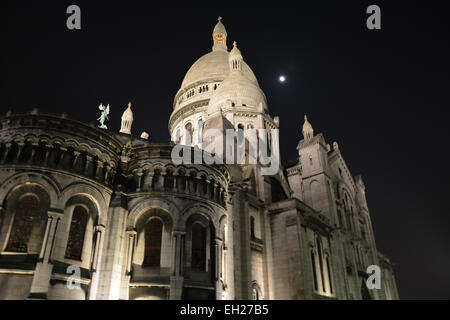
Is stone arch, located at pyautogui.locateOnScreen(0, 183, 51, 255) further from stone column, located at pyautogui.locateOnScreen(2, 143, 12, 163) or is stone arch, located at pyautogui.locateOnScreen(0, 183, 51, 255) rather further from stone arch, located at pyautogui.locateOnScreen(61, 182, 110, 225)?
stone column, located at pyautogui.locateOnScreen(2, 143, 12, 163)

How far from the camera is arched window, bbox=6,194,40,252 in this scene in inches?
679

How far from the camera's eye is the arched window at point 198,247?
71.2ft

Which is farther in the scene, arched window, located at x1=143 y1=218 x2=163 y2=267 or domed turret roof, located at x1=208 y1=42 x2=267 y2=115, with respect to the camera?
domed turret roof, located at x1=208 y1=42 x2=267 y2=115

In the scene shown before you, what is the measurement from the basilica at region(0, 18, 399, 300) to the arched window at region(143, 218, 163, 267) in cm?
6

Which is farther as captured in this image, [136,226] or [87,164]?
[136,226]

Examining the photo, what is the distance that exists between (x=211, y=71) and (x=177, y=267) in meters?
46.0

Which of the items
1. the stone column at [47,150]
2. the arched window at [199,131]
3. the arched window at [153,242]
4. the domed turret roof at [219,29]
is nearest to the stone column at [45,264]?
the stone column at [47,150]

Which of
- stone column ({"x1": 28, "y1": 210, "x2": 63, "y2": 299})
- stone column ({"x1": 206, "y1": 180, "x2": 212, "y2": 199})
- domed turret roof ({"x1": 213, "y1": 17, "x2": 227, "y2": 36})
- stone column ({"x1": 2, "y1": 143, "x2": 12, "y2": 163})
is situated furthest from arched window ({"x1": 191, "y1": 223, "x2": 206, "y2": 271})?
domed turret roof ({"x1": 213, "y1": 17, "x2": 227, "y2": 36})

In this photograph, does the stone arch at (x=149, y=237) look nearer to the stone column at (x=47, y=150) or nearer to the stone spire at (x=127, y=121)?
the stone column at (x=47, y=150)

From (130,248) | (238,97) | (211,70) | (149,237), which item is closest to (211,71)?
(211,70)

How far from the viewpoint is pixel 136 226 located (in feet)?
69.3

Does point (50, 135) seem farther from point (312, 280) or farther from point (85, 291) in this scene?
point (312, 280)

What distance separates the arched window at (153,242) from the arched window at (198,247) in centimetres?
226

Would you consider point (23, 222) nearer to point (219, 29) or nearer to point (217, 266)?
point (217, 266)
